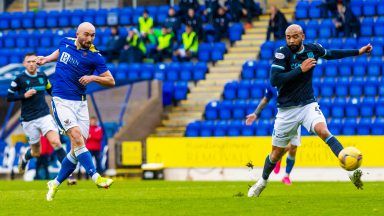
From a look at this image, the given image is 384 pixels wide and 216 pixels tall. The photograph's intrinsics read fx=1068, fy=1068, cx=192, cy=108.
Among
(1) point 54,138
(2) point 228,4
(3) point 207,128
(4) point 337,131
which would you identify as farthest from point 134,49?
(1) point 54,138

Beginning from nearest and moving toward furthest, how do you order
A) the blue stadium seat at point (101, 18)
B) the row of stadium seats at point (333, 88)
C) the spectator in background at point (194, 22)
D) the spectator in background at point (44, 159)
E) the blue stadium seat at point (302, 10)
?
the spectator in background at point (44, 159)
the row of stadium seats at point (333, 88)
the blue stadium seat at point (302, 10)
the spectator in background at point (194, 22)
the blue stadium seat at point (101, 18)

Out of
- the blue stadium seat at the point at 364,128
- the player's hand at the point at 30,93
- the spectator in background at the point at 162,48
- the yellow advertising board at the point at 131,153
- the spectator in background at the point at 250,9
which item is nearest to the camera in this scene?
the player's hand at the point at 30,93

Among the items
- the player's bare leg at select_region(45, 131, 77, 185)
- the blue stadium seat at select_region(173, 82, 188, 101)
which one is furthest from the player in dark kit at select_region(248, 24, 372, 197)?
the blue stadium seat at select_region(173, 82, 188, 101)

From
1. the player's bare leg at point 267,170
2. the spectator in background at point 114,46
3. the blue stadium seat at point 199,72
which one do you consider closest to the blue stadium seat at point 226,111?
the blue stadium seat at point 199,72

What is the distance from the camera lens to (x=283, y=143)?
15.3m

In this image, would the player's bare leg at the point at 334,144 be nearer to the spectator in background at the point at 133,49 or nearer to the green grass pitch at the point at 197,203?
the green grass pitch at the point at 197,203

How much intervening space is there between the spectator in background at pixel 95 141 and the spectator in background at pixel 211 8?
7.16 m

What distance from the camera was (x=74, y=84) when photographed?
15641 mm

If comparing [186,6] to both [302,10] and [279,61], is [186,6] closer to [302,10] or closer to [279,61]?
[302,10]

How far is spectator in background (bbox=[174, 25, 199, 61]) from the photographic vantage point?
33281 millimetres

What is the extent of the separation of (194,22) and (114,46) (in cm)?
292

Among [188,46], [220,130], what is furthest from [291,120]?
[188,46]

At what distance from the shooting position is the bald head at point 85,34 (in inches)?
602

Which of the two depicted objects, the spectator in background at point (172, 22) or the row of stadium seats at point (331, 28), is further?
the spectator in background at point (172, 22)
